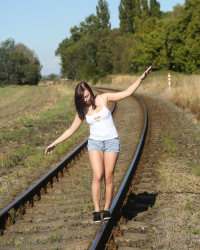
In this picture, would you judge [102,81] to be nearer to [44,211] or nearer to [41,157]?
[41,157]

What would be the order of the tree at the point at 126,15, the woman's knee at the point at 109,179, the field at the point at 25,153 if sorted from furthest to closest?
the tree at the point at 126,15 < the field at the point at 25,153 < the woman's knee at the point at 109,179

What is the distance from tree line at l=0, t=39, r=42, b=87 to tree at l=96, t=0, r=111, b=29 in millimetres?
25924

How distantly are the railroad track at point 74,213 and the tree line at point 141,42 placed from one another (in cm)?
2482

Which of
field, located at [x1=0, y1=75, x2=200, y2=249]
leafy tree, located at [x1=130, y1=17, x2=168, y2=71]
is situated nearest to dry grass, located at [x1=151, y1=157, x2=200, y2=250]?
field, located at [x1=0, y1=75, x2=200, y2=249]

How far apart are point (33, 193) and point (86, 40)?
288 ft

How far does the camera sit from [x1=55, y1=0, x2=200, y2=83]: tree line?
30.0m

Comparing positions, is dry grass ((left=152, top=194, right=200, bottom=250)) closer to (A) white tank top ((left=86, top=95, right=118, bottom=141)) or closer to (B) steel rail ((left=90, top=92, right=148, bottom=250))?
(B) steel rail ((left=90, top=92, right=148, bottom=250))

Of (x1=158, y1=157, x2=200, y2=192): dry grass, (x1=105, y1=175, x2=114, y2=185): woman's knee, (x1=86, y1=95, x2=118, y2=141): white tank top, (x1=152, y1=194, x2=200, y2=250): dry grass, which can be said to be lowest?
(x1=152, y1=194, x2=200, y2=250): dry grass

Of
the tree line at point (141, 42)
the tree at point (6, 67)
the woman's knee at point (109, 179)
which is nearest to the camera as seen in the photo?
the woman's knee at point (109, 179)

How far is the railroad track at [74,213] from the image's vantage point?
3.61 metres

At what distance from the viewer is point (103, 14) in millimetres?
100250

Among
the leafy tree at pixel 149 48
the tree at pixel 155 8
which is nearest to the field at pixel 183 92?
the leafy tree at pixel 149 48

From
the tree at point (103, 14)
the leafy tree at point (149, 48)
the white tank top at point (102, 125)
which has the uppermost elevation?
the tree at point (103, 14)

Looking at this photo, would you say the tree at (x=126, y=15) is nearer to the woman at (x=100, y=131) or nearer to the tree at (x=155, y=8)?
the tree at (x=155, y=8)
